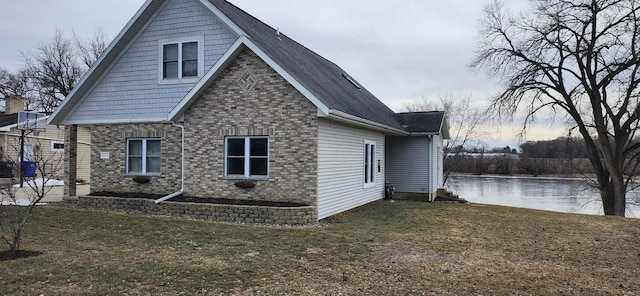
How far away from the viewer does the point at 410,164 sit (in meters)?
18.6

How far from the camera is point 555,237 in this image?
391 inches

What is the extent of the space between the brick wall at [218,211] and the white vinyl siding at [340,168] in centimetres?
79

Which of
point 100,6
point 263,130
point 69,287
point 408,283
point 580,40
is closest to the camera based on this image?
point 69,287

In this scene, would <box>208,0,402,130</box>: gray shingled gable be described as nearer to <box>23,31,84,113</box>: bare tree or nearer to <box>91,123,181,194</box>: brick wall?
<box>91,123,181,194</box>: brick wall

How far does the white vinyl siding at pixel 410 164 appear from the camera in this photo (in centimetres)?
1845

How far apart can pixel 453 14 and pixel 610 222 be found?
8.06 m

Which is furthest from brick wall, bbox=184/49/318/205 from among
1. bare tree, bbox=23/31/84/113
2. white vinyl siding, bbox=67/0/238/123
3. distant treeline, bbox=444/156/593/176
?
distant treeline, bbox=444/156/593/176

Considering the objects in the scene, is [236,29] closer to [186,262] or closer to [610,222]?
[186,262]

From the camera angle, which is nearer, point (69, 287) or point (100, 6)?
point (69, 287)

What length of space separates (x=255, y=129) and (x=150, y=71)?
4.58 meters

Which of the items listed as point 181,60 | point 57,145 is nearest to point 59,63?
point 57,145

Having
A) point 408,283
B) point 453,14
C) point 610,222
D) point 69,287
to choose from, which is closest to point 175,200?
point 69,287

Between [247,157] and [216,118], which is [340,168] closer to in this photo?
[247,157]

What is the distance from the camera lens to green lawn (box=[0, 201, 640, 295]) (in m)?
5.77
